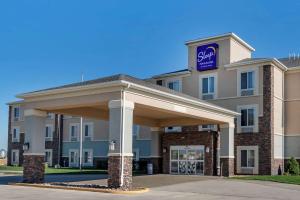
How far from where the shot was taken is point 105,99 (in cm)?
2053

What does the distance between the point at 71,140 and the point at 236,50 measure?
79.3ft

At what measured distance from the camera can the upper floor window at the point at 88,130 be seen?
49844 mm

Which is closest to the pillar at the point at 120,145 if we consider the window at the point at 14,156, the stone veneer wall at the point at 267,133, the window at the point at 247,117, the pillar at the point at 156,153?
the pillar at the point at 156,153

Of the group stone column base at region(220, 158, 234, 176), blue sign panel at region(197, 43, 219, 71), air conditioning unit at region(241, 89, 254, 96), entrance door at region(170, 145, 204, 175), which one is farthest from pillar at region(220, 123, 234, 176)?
blue sign panel at region(197, 43, 219, 71)

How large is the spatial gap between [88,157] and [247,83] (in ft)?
73.2

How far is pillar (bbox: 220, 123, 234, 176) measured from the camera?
99.3 ft

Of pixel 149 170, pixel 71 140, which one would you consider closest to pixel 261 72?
pixel 149 170

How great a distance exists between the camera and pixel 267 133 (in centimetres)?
3294

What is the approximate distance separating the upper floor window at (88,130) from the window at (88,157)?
146cm

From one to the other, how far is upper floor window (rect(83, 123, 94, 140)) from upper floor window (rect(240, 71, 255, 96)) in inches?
822

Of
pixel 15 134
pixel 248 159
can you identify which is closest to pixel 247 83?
pixel 248 159

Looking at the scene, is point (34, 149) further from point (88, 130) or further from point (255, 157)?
point (88, 130)

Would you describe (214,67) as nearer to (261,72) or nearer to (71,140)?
(261,72)

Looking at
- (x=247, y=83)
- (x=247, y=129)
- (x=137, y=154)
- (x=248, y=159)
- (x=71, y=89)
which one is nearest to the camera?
(x=71, y=89)
